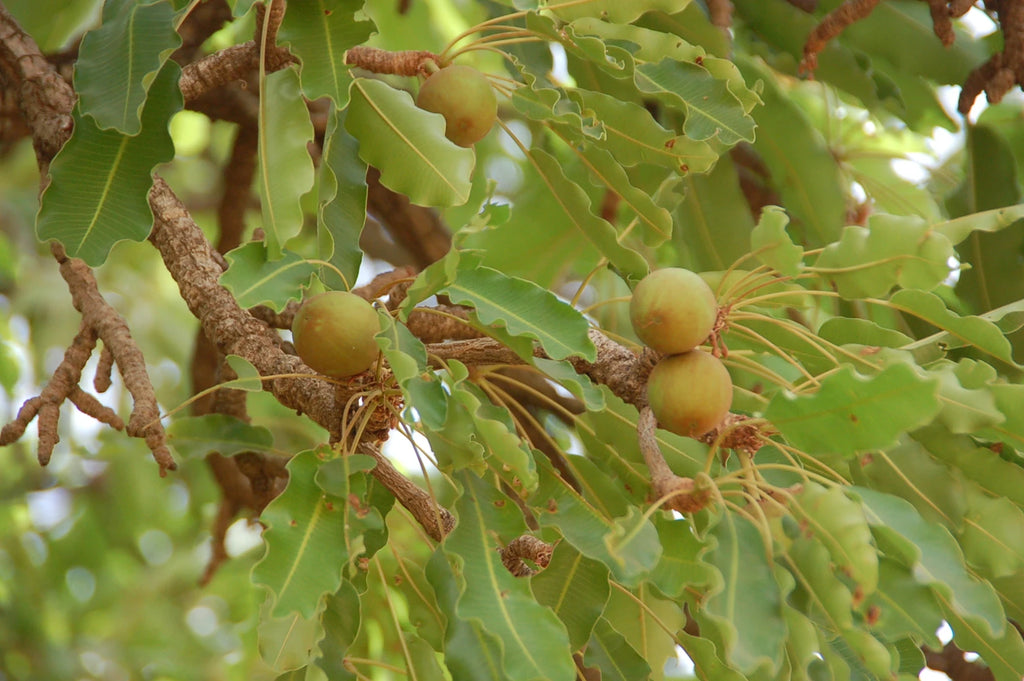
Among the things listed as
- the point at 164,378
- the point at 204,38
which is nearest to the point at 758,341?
the point at 204,38

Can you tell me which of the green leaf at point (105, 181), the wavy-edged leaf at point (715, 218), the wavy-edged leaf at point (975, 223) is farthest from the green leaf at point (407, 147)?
the wavy-edged leaf at point (715, 218)

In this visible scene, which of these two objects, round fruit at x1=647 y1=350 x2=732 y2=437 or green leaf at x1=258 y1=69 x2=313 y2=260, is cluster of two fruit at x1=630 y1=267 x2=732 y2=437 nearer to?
round fruit at x1=647 y1=350 x2=732 y2=437

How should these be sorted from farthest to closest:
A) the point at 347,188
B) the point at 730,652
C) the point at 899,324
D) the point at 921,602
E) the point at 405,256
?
the point at 405,256 < the point at 899,324 < the point at 347,188 < the point at 921,602 < the point at 730,652

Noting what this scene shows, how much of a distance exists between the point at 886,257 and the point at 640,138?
14.1 inches

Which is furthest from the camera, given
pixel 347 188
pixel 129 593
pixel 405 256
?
pixel 129 593

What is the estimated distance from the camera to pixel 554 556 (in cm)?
125

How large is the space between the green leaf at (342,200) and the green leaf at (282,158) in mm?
53

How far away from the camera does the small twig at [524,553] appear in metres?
1.28

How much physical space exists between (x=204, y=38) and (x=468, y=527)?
4.38 ft

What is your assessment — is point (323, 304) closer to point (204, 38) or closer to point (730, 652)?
point (730, 652)

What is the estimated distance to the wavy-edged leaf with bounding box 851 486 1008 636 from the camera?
3.18 feet

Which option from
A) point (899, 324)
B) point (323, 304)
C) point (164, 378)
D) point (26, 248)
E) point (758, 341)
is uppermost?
point (323, 304)

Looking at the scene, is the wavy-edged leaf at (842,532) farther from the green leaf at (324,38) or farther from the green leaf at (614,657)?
the green leaf at (324,38)

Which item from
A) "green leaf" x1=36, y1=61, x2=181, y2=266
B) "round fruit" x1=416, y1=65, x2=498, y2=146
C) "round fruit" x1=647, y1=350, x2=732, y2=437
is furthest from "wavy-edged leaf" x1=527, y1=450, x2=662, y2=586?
"green leaf" x1=36, y1=61, x2=181, y2=266
